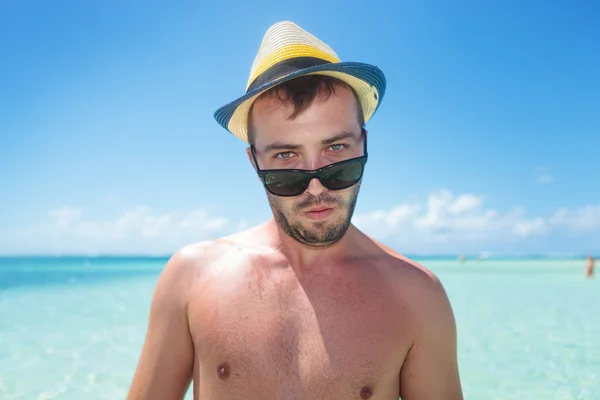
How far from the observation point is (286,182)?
60.5 inches

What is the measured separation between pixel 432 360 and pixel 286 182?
2.75 ft

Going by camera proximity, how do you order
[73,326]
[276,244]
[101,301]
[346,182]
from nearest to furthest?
[346,182], [276,244], [73,326], [101,301]

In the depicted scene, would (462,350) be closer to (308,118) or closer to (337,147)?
(337,147)

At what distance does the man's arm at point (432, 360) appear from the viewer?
1523mm

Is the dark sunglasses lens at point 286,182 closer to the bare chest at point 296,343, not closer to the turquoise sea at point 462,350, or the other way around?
the bare chest at point 296,343

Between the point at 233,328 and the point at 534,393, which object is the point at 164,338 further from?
the point at 534,393

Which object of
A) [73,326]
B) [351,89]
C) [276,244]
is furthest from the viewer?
[73,326]

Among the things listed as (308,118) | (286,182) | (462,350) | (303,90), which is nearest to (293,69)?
(303,90)

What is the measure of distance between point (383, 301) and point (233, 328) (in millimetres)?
570

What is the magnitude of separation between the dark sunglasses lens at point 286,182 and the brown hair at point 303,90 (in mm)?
208

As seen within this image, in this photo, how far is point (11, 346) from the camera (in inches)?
228

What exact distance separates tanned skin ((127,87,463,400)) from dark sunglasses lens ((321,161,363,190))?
0.09 ft

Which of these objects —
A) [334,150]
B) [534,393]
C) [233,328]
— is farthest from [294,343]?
[534,393]

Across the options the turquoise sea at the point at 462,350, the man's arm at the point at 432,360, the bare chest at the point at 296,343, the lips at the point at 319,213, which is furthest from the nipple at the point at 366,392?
the turquoise sea at the point at 462,350
